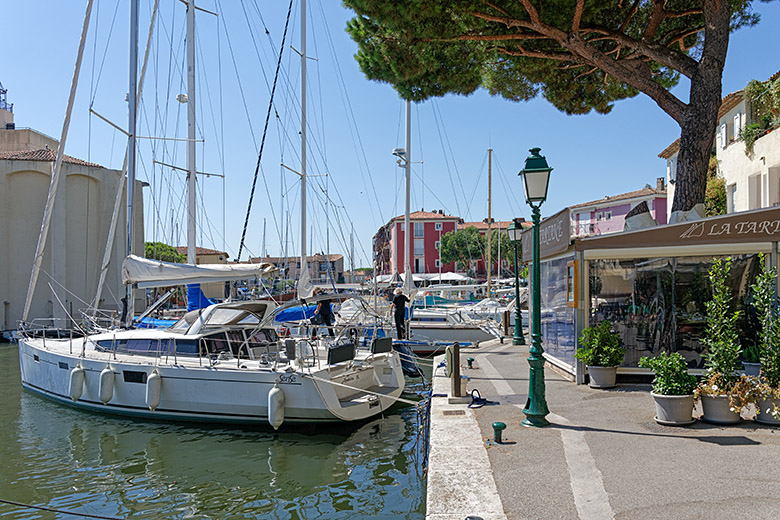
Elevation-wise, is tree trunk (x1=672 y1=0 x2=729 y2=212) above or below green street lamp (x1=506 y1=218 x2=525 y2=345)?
above

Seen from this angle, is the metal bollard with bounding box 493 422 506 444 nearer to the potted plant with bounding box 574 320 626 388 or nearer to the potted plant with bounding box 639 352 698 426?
the potted plant with bounding box 639 352 698 426

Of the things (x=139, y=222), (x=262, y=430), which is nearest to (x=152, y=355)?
(x=262, y=430)

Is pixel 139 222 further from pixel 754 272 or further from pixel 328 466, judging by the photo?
pixel 754 272

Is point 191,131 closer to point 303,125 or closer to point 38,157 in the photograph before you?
point 303,125

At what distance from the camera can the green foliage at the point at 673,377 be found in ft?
25.1

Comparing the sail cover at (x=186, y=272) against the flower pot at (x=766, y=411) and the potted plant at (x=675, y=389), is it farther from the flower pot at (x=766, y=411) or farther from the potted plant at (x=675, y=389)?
the flower pot at (x=766, y=411)

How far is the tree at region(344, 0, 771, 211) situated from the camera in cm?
1271

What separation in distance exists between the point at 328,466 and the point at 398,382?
3.38 metres

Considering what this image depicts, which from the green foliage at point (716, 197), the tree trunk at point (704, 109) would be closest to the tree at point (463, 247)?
the green foliage at point (716, 197)

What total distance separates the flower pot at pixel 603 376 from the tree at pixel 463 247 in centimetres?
6005

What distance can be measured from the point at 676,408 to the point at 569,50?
9962mm

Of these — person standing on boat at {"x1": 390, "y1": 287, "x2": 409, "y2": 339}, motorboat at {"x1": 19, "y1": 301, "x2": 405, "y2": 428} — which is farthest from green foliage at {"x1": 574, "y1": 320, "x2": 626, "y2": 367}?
person standing on boat at {"x1": 390, "y1": 287, "x2": 409, "y2": 339}

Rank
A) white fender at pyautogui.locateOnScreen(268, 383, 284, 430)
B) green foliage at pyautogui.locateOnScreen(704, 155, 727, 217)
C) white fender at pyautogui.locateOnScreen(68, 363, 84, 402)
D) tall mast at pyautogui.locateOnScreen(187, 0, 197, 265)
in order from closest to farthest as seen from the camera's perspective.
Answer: white fender at pyautogui.locateOnScreen(268, 383, 284, 430) → white fender at pyautogui.locateOnScreen(68, 363, 84, 402) → tall mast at pyautogui.locateOnScreen(187, 0, 197, 265) → green foliage at pyautogui.locateOnScreen(704, 155, 727, 217)

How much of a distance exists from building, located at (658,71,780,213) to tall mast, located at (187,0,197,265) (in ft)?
57.5
